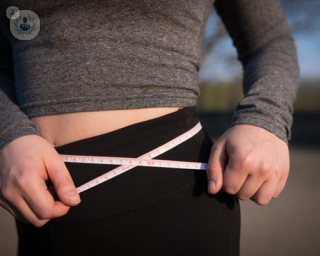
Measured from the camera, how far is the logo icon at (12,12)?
0.81 meters

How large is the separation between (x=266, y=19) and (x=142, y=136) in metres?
0.66

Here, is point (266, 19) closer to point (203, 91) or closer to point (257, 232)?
point (257, 232)

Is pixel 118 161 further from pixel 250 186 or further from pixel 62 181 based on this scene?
pixel 250 186

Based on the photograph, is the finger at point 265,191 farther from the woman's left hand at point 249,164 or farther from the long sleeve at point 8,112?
the long sleeve at point 8,112

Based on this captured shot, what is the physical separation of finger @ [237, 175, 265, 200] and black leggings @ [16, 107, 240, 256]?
72 millimetres

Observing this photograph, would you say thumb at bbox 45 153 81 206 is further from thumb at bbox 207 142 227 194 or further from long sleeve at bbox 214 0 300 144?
long sleeve at bbox 214 0 300 144

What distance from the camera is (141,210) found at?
2.36ft

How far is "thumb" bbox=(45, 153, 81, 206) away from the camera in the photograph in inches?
26.0

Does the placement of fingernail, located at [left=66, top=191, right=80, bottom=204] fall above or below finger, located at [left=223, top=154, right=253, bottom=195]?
below

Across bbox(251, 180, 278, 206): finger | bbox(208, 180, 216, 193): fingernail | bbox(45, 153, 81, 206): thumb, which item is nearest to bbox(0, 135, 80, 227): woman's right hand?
bbox(45, 153, 81, 206): thumb

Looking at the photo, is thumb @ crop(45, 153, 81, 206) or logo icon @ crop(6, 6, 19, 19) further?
logo icon @ crop(6, 6, 19, 19)

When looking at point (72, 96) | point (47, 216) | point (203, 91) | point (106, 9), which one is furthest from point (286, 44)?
point (203, 91)

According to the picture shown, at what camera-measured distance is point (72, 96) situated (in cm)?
78

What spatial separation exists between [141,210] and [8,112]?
46 cm
